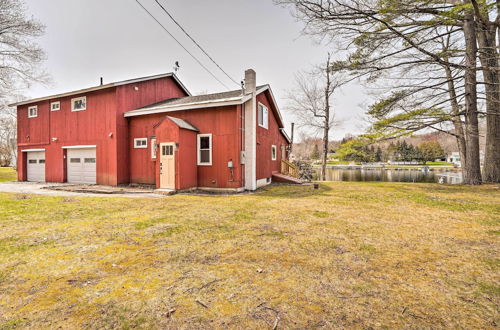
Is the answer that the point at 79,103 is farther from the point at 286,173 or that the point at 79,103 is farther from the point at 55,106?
the point at 286,173

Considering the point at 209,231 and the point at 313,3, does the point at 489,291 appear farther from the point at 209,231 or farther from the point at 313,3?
the point at 313,3

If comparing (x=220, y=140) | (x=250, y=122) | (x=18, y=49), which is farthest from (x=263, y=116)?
(x=18, y=49)

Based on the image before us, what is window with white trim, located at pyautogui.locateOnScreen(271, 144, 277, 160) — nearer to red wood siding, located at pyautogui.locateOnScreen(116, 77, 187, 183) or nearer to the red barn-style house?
the red barn-style house

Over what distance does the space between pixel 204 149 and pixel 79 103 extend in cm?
796

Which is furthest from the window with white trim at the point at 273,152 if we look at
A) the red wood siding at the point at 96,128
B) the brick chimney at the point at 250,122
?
the red wood siding at the point at 96,128

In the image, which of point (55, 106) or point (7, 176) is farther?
point (7, 176)

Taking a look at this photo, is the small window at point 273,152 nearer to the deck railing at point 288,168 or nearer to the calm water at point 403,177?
the deck railing at point 288,168

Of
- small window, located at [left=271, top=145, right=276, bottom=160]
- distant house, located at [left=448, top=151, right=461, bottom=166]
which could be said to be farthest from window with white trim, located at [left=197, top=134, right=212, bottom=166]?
distant house, located at [left=448, top=151, right=461, bottom=166]

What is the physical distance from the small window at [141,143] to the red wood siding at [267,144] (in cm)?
558

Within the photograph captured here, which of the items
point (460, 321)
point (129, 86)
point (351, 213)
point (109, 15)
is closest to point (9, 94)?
point (129, 86)

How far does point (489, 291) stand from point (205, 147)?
900 cm

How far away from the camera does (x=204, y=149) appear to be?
9.70m

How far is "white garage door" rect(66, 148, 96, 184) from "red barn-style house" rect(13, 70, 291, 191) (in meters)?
0.05

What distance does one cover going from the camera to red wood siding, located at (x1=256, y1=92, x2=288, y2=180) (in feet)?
35.9
